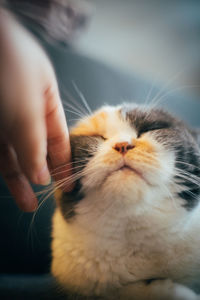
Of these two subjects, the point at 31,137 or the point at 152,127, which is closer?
the point at 31,137

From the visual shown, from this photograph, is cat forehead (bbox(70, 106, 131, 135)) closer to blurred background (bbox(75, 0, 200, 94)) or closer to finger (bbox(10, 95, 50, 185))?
blurred background (bbox(75, 0, 200, 94))

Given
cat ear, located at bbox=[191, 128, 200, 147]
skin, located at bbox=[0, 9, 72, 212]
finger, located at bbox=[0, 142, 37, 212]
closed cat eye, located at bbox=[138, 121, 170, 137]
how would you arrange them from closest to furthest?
1. skin, located at bbox=[0, 9, 72, 212]
2. finger, located at bbox=[0, 142, 37, 212]
3. closed cat eye, located at bbox=[138, 121, 170, 137]
4. cat ear, located at bbox=[191, 128, 200, 147]

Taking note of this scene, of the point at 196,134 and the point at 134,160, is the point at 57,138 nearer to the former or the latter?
the point at 134,160

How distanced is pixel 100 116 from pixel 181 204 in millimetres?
297

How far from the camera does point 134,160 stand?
0.55m

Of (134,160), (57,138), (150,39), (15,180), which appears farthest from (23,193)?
(150,39)

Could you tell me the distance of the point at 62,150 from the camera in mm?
563

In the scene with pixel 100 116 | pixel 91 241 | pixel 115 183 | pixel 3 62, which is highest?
pixel 3 62

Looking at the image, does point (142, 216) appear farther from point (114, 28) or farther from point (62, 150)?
point (114, 28)

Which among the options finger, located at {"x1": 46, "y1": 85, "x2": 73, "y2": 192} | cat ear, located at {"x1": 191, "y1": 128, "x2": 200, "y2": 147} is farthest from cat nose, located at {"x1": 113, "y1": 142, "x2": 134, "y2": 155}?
cat ear, located at {"x1": 191, "y1": 128, "x2": 200, "y2": 147}

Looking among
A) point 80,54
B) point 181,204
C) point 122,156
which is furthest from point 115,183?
point 80,54

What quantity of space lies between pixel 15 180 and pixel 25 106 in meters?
0.20

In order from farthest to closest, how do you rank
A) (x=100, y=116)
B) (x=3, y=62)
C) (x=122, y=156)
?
(x=100, y=116) → (x=122, y=156) → (x=3, y=62)

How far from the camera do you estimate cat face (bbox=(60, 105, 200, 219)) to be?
560 millimetres
